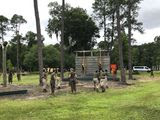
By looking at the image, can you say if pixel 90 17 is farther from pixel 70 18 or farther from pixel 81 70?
pixel 81 70

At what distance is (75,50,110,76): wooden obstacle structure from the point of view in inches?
2248

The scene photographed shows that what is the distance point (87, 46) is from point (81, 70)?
3619 cm

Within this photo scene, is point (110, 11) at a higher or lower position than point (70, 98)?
higher

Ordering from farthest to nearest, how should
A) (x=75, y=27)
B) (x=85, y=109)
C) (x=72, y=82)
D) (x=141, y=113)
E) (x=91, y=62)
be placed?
(x=75, y=27), (x=91, y=62), (x=72, y=82), (x=85, y=109), (x=141, y=113)

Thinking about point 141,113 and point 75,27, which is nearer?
point 141,113

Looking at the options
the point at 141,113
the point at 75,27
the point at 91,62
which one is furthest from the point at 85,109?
the point at 75,27

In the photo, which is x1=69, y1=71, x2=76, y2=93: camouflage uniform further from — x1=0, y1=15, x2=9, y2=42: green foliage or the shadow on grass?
x1=0, y1=15, x2=9, y2=42: green foliage

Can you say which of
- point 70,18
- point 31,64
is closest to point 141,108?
point 70,18

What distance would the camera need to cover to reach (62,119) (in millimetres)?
19719

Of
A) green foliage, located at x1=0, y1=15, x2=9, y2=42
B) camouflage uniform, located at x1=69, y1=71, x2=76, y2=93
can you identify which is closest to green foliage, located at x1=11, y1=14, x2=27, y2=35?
green foliage, located at x1=0, y1=15, x2=9, y2=42

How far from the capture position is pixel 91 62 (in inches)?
2292

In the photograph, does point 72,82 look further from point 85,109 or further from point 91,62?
point 91,62

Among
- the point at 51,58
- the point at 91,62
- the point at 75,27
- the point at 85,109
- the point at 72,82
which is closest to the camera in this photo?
the point at 85,109

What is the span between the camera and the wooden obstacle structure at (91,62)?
57094mm
